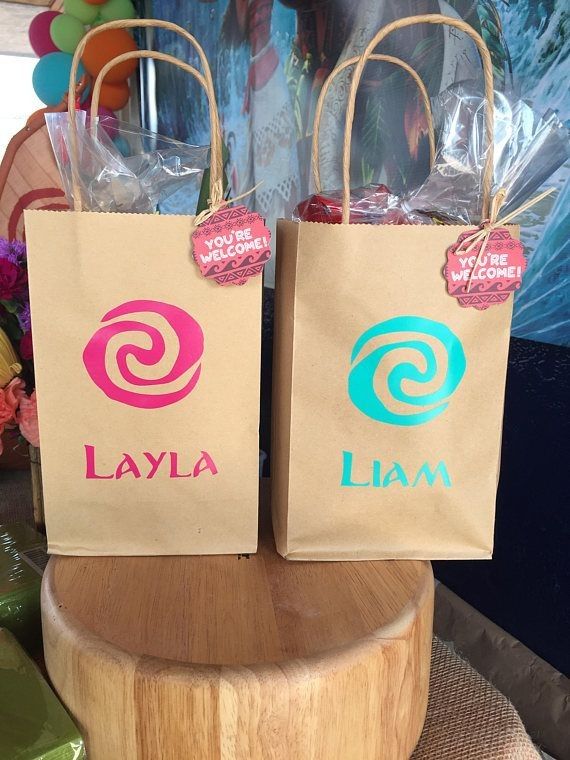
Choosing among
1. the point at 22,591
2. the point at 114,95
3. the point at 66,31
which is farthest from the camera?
the point at 114,95

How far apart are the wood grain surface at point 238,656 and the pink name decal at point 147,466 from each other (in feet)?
0.38

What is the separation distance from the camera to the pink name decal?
0.72 meters

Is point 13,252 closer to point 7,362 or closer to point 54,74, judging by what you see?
point 7,362

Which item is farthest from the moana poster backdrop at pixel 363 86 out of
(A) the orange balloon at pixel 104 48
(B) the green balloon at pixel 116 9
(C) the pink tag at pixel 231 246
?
(C) the pink tag at pixel 231 246

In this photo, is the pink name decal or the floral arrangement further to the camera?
the floral arrangement

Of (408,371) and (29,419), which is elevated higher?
(408,371)

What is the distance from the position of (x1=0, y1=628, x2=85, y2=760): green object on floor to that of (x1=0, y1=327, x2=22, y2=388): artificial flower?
0.39 m

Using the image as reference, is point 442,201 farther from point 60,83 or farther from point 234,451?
point 60,83

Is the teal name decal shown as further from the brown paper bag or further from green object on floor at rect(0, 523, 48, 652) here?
green object on floor at rect(0, 523, 48, 652)

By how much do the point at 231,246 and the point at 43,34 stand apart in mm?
2436

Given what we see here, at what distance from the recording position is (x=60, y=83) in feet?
7.86

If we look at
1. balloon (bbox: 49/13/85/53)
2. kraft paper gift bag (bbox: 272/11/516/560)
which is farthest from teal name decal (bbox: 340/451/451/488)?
balloon (bbox: 49/13/85/53)

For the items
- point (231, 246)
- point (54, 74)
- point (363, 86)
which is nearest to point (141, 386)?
point (231, 246)

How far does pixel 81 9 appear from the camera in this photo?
238 centimetres
